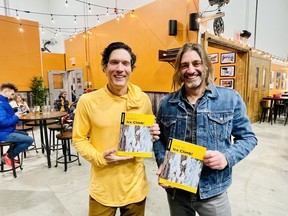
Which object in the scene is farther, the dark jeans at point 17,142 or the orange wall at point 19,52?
the orange wall at point 19,52

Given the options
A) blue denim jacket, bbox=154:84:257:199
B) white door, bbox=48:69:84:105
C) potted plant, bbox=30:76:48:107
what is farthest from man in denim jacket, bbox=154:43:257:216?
white door, bbox=48:69:84:105

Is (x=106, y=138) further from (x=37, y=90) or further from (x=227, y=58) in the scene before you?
(x=37, y=90)

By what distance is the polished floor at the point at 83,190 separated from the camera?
2260mm

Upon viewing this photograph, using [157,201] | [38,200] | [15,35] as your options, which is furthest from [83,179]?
[15,35]

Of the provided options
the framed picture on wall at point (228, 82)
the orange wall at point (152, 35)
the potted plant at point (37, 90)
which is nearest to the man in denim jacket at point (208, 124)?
the orange wall at point (152, 35)

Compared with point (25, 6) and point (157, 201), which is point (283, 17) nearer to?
point (157, 201)

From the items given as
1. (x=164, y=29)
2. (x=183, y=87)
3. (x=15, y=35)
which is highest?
(x=15, y=35)

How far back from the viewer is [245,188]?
2707 millimetres

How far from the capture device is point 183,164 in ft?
3.02

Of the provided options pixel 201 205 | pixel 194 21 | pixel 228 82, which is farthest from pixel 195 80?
pixel 228 82

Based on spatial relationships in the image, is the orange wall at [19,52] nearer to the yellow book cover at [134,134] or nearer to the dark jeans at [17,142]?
the dark jeans at [17,142]

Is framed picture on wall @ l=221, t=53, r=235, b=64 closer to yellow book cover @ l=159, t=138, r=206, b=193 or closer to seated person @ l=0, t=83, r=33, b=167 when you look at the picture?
seated person @ l=0, t=83, r=33, b=167

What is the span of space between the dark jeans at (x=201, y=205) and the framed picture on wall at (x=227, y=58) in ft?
20.1

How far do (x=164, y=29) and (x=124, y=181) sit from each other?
4.53 metres
